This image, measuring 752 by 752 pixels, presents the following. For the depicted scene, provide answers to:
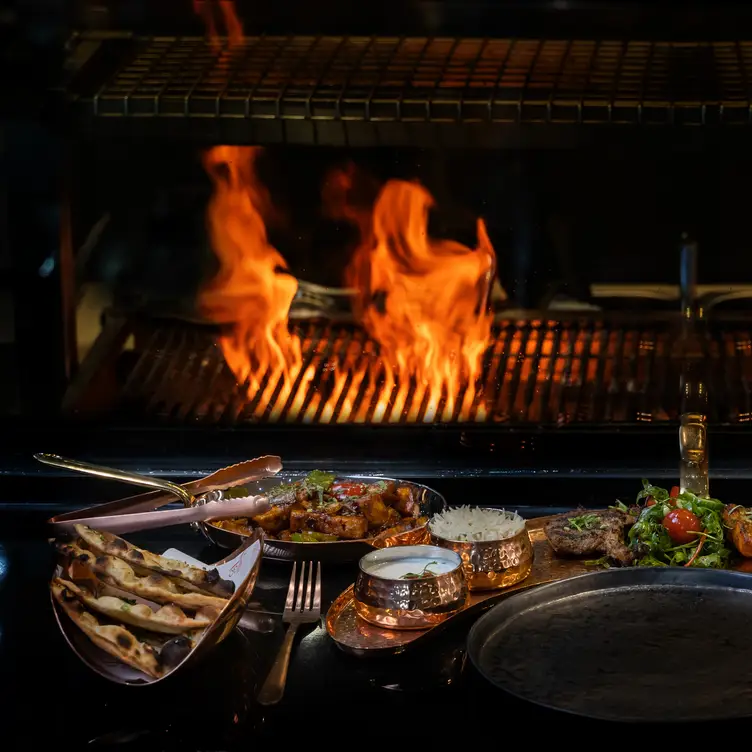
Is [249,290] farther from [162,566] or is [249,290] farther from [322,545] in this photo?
[162,566]

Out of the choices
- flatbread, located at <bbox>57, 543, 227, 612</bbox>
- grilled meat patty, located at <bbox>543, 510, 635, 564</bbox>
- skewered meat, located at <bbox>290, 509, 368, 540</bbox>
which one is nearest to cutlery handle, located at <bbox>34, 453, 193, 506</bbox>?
skewered meat, located at <bbox>290, 509, 368, 540</bbox>

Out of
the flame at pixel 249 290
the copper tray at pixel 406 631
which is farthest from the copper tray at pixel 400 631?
the flame at pixel 249 290

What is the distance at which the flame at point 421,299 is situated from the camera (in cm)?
398

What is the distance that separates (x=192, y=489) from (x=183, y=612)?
0.75 metres

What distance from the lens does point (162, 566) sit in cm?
244

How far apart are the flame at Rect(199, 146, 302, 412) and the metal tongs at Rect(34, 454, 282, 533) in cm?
85

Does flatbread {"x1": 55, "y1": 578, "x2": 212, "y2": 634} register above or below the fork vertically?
above

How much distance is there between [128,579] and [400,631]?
0.58 metres

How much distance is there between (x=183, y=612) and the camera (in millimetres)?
2363

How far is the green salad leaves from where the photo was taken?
2781 mm

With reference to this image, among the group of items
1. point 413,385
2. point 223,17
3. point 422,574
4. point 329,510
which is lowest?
point 413,385

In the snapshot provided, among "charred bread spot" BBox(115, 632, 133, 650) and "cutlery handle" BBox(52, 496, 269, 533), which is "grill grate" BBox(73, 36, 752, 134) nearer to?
"cutlery handle" BBox(52, 496, 269, 533)

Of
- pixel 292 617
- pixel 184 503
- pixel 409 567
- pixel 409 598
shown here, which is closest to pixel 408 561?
pixel 409 567

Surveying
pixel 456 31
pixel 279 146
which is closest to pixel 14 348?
pixel 279 146
